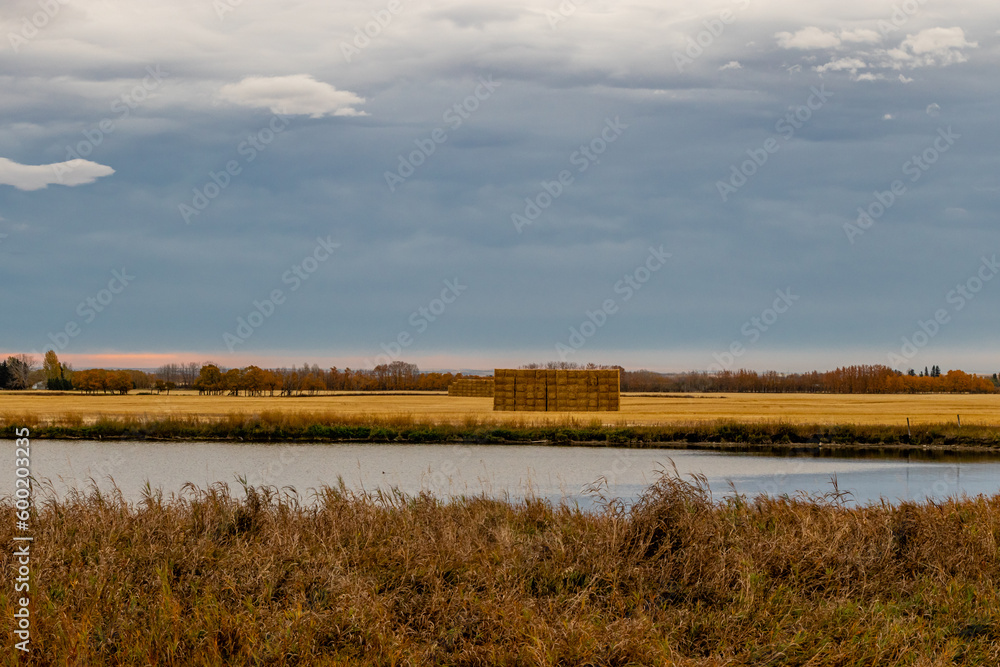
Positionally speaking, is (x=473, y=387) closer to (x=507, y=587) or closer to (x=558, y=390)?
(x=558, y=390)

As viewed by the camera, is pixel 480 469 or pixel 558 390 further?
pixel 558 390

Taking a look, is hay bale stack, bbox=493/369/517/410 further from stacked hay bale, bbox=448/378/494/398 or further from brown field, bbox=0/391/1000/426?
stacked hay bale, bbox=448/378/494/398

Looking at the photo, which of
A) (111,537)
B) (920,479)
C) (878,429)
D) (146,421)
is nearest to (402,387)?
(146,421)

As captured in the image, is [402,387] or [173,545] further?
[402,387]

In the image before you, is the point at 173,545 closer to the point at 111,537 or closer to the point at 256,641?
the point at 111,537

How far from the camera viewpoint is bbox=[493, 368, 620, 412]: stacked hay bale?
5972 centimetres

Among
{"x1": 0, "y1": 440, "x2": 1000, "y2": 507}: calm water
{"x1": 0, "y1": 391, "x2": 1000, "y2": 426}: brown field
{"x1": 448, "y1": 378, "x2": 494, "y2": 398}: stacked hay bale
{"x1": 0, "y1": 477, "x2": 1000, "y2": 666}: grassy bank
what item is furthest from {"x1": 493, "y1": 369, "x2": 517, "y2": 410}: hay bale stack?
{"x1": 0, "y1": 477, "x2": 1000, "y2": 666}: grassy bank

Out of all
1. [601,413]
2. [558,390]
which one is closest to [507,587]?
[601,413]

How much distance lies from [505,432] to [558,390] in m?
18.2

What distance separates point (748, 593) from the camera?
26.9 ft

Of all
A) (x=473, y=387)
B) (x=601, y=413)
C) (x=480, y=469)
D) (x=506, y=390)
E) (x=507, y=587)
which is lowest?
(x=473, y=387)

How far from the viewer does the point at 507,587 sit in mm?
8305

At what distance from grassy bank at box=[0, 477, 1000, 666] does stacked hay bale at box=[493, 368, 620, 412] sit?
4802 centimetres

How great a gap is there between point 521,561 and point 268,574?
263cm
